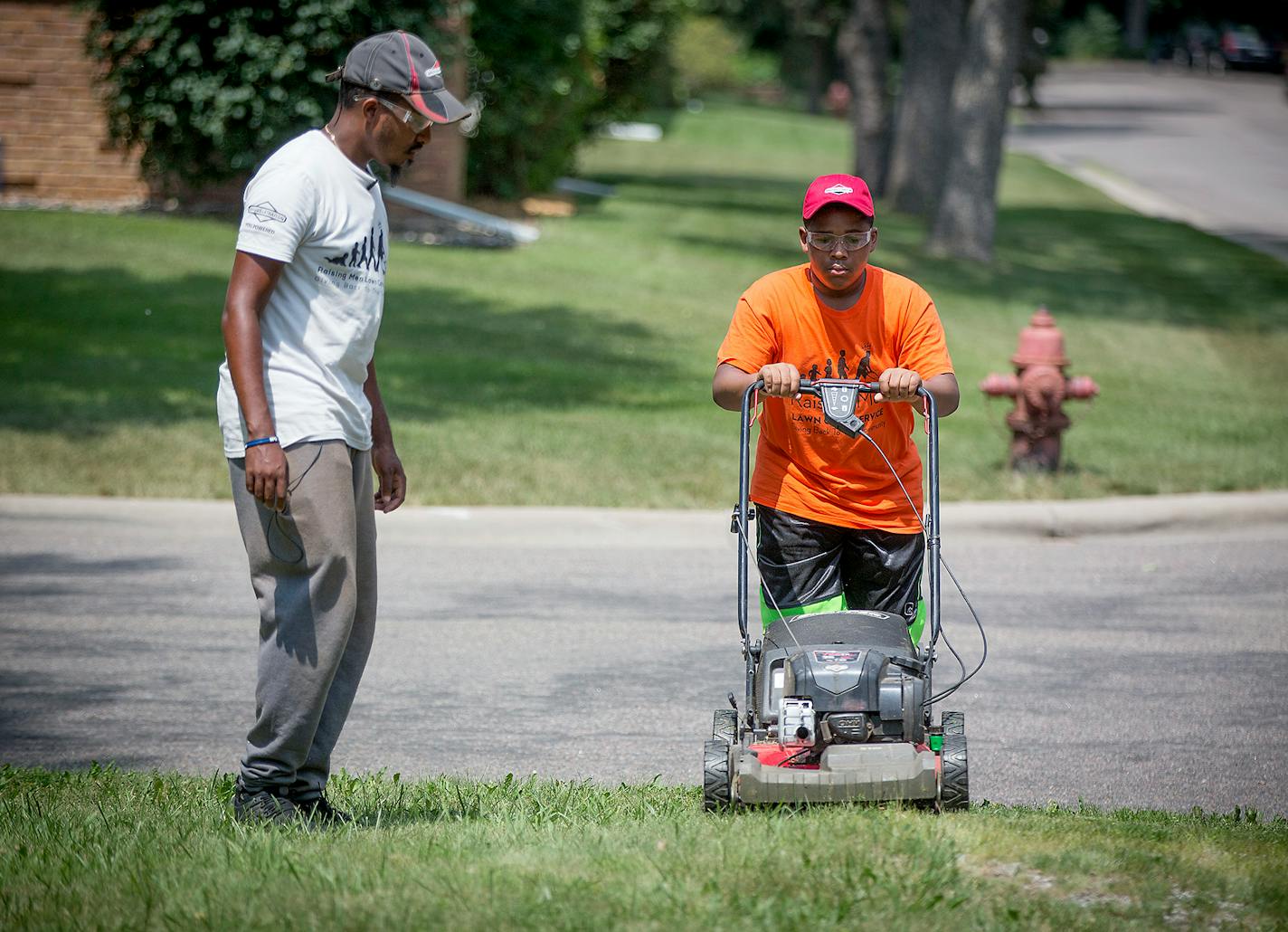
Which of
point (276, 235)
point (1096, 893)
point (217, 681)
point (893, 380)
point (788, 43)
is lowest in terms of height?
point (217, 681)

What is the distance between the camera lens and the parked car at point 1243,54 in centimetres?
6756

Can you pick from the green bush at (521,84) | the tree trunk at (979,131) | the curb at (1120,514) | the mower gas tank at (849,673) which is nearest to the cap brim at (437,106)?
the mower gas tank at (849,673)

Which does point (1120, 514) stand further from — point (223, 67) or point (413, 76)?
point (223, 67)

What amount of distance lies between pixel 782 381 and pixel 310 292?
1260 millimetres

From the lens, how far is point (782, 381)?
→ 4.21 m

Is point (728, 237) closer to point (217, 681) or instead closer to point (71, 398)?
point (71, 398)

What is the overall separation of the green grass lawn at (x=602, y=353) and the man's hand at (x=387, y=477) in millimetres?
4919

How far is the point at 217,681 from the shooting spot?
643cm

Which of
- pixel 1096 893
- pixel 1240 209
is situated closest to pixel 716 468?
pixel 1096 893

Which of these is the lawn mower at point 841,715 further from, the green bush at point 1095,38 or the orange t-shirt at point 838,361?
the green bush at point 1095,38

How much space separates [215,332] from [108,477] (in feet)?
16.0

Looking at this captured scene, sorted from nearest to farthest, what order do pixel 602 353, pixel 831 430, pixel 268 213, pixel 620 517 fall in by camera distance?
pixel 268 213 < pixel 831 430 < pixel 620 517 < pixel 602 353

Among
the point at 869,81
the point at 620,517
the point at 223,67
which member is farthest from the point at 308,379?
the point at 869,81

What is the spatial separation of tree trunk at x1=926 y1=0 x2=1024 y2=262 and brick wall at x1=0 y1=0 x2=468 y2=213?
22.4ft
